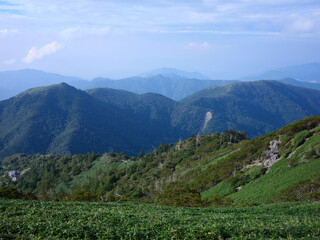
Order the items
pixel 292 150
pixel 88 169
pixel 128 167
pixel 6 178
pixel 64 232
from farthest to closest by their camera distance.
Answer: pixel 6 178 < pixel 88 169 < pixel 128 167 < pixel 292 150 < pixel 64 232

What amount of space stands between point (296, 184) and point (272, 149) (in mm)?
17838

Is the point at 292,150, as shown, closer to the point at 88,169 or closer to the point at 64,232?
the point at 64,232

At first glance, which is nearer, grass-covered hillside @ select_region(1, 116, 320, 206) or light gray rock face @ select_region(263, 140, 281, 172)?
grass-covered hillside @ select_region(1, 116, 320, 206)

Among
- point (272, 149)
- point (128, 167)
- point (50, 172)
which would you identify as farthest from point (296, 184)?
point (50, 172)

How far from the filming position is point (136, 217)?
16.4 metres

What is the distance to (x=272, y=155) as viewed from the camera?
48281 millimetres

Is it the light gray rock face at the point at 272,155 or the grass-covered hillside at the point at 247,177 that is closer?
the grass-covered hillside at the point at 247,177

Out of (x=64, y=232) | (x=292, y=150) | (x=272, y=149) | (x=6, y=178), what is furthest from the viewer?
(x=6, y=178)

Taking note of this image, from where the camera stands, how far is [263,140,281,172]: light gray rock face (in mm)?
46375

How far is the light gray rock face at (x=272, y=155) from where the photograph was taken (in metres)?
46.4

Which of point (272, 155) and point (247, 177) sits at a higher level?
point (272, 155)

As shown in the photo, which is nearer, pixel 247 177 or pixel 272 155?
pixel 247 177

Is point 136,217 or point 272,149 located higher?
point 136,217

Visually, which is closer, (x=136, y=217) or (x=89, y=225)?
(x=89, y=225)
